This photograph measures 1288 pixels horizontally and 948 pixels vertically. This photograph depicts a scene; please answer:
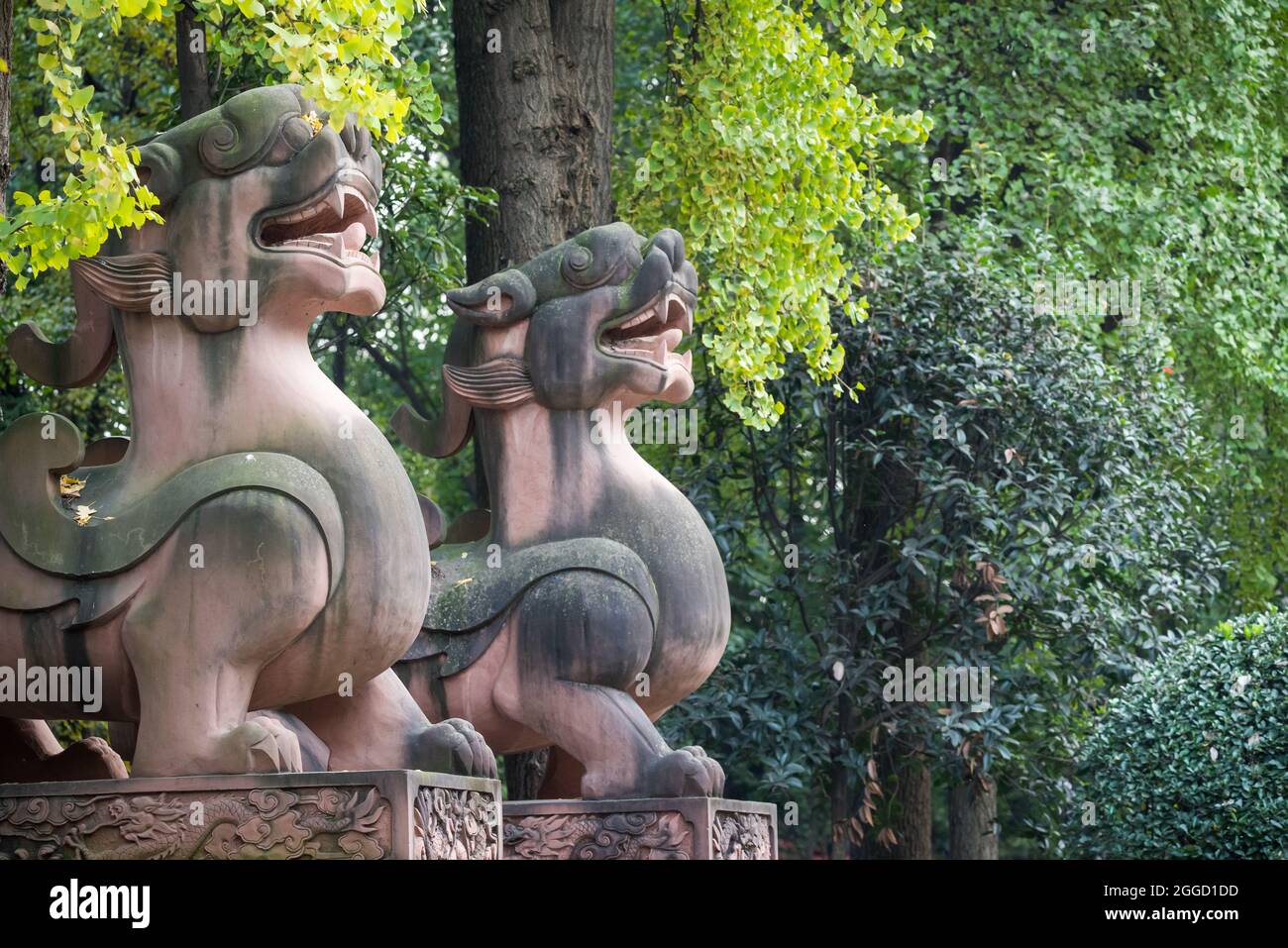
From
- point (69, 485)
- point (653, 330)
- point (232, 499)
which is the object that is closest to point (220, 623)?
point (232, 499)

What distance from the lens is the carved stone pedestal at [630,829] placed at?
623 centimetres

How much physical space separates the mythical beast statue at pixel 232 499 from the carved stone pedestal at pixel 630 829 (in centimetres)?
78

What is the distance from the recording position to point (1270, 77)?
1435 centimetres

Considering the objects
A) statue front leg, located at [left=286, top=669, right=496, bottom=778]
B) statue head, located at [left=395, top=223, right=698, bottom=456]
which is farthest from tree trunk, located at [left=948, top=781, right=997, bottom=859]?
statue front leg, located at [left=286, top=669, right=496, bottom=778]

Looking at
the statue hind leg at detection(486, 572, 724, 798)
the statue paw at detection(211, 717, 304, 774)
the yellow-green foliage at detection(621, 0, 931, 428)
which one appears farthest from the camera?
the yellow-green foliage at detection(621, 0, 931, 428)

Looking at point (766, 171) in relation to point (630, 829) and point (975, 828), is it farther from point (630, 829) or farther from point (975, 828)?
point (975, 828)

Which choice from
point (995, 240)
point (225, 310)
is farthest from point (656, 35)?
point (225, 310)

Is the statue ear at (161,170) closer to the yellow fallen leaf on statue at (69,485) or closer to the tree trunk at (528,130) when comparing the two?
the yellow fallen leaf on statue at (69,485)

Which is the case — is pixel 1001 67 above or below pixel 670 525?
above

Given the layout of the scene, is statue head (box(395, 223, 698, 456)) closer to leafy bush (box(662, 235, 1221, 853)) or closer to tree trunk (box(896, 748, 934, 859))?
leafy bush (box(662, 235, 1221, 853))

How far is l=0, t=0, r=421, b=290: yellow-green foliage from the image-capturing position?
5.58 metres
